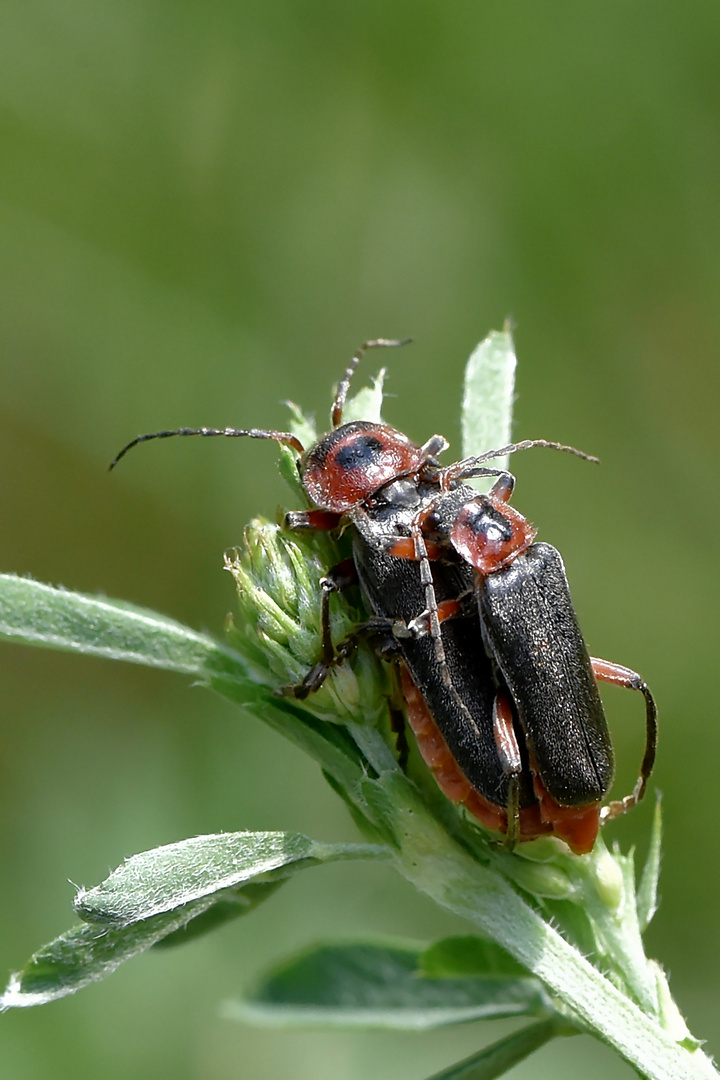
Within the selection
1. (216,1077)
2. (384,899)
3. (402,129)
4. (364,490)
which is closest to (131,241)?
(402,129)

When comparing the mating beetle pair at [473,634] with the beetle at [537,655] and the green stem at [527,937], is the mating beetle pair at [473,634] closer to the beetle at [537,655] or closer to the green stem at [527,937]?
the beetle at [537,655]

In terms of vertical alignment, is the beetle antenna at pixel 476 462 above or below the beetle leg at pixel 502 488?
above

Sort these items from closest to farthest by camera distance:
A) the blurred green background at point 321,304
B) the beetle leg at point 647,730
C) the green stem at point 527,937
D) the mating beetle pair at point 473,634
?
1. the green stem at point 527,937
2. the mating beetle pair at point 473,634
3. the beetle leg at point 647,730
4. the blurred green background at point 321,304

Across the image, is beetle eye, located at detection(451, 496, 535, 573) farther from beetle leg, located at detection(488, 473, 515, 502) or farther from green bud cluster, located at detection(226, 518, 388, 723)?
green bud cluster, located at detection(226, 518, 388, 723)

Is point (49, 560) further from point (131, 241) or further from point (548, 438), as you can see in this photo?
point (548, 438)

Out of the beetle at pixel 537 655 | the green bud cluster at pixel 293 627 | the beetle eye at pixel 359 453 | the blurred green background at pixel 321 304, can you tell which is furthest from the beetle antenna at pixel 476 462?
the blurred green background at pixel 321 304

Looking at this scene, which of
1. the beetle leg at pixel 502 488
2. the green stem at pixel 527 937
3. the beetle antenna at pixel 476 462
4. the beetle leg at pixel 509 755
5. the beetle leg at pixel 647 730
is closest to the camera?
the green stem at pixel 527 937

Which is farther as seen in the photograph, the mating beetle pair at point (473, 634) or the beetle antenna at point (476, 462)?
the beetle antenna at point (476, 462)

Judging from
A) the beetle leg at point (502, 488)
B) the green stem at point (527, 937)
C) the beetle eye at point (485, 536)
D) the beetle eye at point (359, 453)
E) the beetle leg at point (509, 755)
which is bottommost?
the green stem at point (527, 937)
